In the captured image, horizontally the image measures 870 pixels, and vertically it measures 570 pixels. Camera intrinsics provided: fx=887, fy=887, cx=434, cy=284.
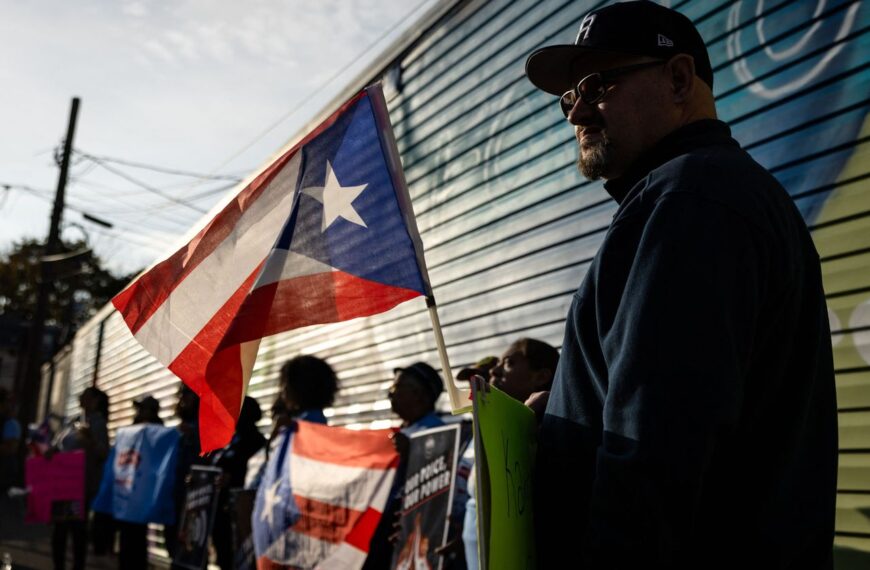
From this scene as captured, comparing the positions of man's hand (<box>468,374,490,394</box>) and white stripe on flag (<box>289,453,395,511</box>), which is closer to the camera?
man's hand (<box>468,374,490,394</box>)

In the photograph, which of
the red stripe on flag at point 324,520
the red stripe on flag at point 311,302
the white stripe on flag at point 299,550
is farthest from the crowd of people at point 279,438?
the red stripe on flag at point 311,302

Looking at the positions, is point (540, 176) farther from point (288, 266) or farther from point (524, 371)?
point (288, 266)

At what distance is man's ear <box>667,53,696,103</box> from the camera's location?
182cm

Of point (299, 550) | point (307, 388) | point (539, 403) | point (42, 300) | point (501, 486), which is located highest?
point (42, 300)

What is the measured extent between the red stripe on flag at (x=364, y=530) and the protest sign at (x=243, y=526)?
1.39m

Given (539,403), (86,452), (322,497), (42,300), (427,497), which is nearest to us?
(539,403)

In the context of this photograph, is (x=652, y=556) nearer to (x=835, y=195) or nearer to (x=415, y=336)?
(x=835, y=195)

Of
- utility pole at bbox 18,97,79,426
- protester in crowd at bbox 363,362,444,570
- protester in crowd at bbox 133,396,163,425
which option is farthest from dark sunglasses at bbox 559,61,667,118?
utility pole at bbox 18,97,79,426

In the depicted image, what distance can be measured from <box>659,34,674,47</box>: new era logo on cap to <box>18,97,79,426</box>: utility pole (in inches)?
931

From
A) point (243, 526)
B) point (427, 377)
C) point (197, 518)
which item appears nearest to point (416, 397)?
point (427, 377)

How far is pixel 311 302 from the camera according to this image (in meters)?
3.18

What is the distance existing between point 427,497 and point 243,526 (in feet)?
7.92

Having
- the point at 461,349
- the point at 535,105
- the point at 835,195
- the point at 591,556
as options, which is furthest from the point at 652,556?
the point at 461,349

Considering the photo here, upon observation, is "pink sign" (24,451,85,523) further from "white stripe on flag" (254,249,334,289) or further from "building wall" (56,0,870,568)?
"white stripe on flag" (254,249,334,289)
